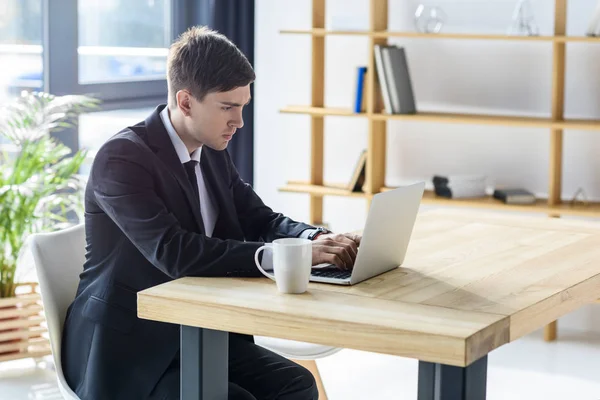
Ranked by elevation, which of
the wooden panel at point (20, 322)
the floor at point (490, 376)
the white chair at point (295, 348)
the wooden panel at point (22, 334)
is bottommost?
the floor at point (490, 376)

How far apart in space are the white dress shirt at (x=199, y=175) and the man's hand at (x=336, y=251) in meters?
0.37

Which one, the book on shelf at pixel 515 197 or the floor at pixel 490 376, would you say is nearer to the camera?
the floor at pixel 490 376

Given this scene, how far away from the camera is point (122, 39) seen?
4.81m

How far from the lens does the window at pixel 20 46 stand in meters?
4.22

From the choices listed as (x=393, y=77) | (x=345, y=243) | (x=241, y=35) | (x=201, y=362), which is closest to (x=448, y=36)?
(x=393, y=77)

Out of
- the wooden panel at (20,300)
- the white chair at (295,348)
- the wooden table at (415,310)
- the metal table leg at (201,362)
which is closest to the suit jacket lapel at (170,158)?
the wooden table at (415,310)

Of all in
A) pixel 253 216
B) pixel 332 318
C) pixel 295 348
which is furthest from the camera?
pixel 295 348

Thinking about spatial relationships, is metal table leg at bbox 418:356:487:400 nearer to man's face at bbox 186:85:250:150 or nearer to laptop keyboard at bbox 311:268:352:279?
laptop keyboard at bbox 311:268:352:279

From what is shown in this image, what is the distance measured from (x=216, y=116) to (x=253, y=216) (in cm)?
40

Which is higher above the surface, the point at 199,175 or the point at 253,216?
the point at 199,175

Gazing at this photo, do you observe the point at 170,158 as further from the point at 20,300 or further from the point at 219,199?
the point at 20,300

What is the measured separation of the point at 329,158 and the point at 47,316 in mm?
2969

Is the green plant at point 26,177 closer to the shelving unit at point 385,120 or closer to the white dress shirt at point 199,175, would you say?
the shelving unit at point 385,120

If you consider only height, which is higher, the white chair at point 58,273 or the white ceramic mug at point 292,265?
the white ceramic mug at point 292,265
